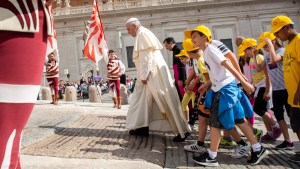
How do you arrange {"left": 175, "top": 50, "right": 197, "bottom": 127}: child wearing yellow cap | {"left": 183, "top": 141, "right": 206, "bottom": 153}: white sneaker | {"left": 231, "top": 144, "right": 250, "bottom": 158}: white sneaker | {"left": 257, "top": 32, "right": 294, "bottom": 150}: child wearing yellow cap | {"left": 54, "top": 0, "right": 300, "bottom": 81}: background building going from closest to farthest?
{"left": 231, "top": 144, "right": 250, "bottom": 158}: white sneaker
{"left": 183, "top": 141, "right": 206, "bottom": 153}: white sneaker
{"left": 257, "top": 32, "right": 294, "bottom": 150}: child wearing yellow cap
{"left": 175, "top": 50, "right": 197, "bottom": 127}: child wearing yellow cap
{"left": 54, "top": 0, "right": 300, "bottom": 81}: background building

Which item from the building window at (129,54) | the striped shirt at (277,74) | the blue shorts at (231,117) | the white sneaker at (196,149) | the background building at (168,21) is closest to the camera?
the blue shorts at (231,117)

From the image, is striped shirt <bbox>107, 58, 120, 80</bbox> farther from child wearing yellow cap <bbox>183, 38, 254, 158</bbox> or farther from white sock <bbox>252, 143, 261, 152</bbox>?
white sock <bbox>252, 143, 261, 152</bbox>

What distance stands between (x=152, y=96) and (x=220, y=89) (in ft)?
5.36

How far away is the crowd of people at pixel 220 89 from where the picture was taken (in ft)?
11.7

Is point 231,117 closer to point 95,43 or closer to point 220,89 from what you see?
point 220,89

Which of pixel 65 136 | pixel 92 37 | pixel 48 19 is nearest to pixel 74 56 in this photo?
pixel 92 37

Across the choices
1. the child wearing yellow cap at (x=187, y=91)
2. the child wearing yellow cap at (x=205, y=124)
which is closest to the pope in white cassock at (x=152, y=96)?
the child wearing yellow cap at (x=187, y=91)

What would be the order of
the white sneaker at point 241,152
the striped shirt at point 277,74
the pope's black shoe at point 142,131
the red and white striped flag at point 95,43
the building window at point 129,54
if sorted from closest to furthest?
the white sneaker at point 241,152, the striped shirt at point 277,74, the pope's black shoe at point 142,131, the red and white striped flag at point 95,43, the building window at point 129,54

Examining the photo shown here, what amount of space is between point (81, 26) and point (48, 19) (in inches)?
1445

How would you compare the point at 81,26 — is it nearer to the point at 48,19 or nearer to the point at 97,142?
the point at 97,142

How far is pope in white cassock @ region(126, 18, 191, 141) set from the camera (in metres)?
4.82

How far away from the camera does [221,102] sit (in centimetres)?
354

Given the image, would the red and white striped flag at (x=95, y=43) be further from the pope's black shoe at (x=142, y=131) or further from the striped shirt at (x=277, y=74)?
the striped shirt at (x=277, y=74)

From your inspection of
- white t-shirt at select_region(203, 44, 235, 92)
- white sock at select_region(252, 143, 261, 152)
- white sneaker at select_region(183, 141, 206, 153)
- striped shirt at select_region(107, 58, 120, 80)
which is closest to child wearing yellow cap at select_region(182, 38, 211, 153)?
white sneaker at select_region(183, 141, 206, 153)
